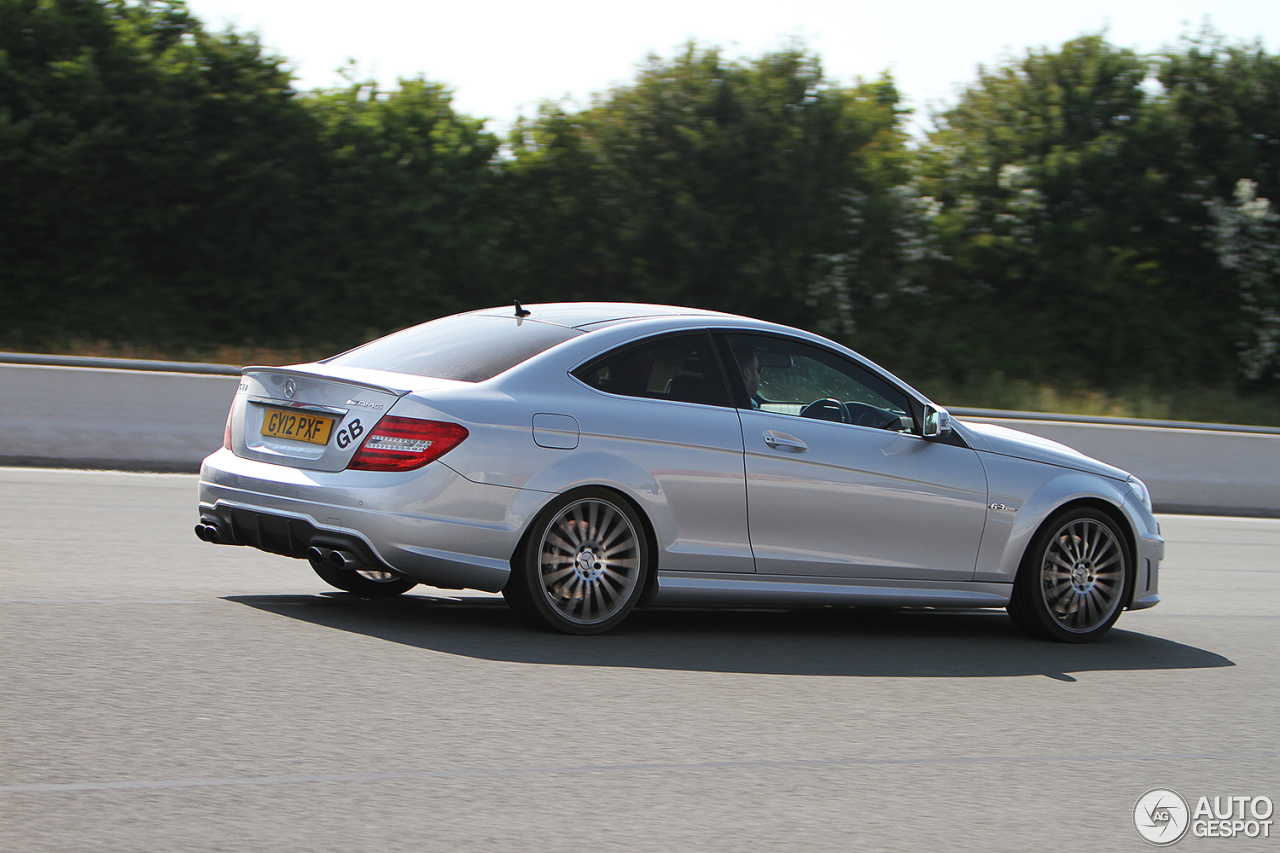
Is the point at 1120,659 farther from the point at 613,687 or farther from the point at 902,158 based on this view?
the point at 902,158

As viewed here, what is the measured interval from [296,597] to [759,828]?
3770 millimetres

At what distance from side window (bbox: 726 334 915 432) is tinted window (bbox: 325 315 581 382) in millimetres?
892

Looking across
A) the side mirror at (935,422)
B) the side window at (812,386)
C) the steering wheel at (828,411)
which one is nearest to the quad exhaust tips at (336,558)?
the side window at (812,386)

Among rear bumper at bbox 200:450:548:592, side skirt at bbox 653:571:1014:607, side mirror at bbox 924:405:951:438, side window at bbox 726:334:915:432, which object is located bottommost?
side skirt at bbox 653:571:1014:607

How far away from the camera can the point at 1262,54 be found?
33219 mm

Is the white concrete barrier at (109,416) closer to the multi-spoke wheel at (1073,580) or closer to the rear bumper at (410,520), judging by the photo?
the rear bumper at (410,520)

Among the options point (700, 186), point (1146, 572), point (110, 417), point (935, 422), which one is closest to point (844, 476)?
point (935, 422)

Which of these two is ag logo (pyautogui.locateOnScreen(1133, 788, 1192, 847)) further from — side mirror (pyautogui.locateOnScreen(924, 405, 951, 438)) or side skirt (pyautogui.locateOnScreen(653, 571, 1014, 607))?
side mirror (pyautogui.locateOnScreen(924, 405, 951, 438))

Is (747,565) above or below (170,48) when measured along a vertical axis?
below

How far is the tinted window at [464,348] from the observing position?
6848mm

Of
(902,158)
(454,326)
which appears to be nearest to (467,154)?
(902,158)

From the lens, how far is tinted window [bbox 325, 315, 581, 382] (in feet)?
22.5

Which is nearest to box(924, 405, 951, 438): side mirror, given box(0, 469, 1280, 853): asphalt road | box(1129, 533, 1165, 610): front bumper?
box(0, 469, 1280, 853): asphalt road

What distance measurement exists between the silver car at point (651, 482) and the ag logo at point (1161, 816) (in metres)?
2.48
